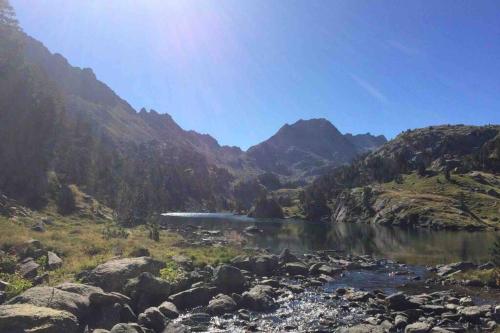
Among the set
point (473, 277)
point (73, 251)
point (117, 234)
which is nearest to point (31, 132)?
point (117, 234)

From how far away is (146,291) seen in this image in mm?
31297

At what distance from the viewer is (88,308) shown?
25297 millimetres

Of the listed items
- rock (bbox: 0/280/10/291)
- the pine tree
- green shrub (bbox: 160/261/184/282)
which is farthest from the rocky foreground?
the pine tree

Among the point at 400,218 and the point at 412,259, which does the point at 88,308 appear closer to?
the point at 412,259

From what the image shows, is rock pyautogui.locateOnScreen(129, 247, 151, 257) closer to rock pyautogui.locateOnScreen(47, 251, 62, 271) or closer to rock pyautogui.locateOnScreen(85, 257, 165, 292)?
rock pyautogui.locateOnScreen(85, 257, 165, 292)

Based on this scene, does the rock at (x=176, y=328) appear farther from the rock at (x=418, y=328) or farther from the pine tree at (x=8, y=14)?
the pine tree at (x=8, y=14)

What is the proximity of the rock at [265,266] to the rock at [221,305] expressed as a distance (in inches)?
583

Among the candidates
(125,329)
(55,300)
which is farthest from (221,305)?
(55,300)

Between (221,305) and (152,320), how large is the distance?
6612 mm

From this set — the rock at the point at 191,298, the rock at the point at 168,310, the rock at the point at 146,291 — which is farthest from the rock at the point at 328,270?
the rock at the point at 168,310

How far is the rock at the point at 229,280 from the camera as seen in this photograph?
3791 centimetres

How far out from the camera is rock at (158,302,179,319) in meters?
30.2

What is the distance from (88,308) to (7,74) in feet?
286

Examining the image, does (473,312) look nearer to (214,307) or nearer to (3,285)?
(214,307)
